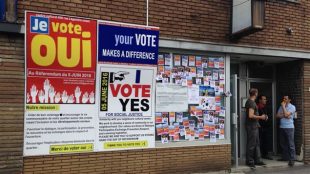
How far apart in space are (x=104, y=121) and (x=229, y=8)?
373cm

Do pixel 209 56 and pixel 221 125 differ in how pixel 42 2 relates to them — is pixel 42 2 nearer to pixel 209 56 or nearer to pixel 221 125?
pixel 209 56

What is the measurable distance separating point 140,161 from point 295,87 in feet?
15.1

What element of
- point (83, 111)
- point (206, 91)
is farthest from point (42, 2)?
point (206, 91)

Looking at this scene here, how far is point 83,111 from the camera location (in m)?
7.45

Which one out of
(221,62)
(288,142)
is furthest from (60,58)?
(288,142)

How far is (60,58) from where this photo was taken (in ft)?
23.7

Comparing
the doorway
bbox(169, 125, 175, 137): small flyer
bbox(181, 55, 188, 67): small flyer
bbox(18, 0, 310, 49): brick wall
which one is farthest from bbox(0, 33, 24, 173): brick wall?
the doorway

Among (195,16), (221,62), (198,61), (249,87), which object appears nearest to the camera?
(195,16)

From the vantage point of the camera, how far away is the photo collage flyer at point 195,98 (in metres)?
8.47

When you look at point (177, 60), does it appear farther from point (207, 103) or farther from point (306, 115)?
point (306, 115)

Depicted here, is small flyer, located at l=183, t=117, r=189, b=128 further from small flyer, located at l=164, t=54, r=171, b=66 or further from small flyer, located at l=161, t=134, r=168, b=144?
small flyer, located at l=164, t=54, r=171, b=66

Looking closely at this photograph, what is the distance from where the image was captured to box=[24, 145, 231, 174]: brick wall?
7.12 metres

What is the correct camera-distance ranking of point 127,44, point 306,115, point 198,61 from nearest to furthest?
point 127,44, point 198,61, point 306,115

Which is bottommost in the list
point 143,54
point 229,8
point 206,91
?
point 206,91
